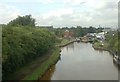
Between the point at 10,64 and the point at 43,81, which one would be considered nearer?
the point at 10,64

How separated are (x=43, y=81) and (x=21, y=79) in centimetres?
170

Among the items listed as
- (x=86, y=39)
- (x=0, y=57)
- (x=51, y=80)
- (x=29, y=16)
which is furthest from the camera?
(x=86, y=39)

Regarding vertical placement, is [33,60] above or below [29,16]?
below

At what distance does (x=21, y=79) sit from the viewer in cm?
1435

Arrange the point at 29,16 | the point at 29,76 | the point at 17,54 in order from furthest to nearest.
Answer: the point at 29,16 < the point at 29,76 < the point at 17,54

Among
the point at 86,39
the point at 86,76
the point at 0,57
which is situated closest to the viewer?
the point at 0,57

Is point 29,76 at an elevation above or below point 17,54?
below

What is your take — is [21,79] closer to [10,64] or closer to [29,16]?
[10,64]

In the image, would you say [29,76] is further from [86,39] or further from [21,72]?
[86,39]

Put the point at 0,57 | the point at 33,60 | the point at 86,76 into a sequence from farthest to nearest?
the point at 33,60, the point at 86,76, the point at 0,57

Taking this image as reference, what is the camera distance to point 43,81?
613 inches

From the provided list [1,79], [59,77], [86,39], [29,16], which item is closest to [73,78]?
[59,77]

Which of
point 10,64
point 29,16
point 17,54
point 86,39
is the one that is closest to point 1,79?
point 10,64

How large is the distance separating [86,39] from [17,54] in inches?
2167
